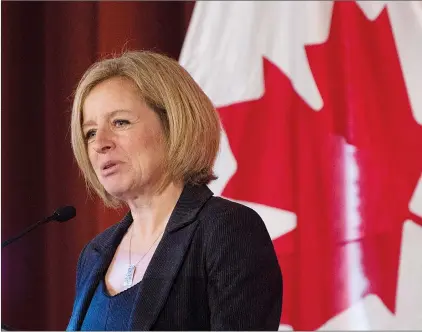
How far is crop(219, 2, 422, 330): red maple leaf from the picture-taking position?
1.98 metres

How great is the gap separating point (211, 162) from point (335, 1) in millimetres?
992

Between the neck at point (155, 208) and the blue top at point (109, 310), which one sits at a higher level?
the neck at point (155, 208)

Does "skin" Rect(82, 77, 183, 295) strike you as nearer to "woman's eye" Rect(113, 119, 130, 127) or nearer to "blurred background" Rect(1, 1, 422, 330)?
"woman's eye" Rect(113, 119, 130, 127)

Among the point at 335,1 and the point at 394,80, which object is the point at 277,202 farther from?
the point at 335,1

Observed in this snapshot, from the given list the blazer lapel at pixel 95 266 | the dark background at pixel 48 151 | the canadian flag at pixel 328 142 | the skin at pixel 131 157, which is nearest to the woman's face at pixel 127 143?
the skin at pixel 131 157

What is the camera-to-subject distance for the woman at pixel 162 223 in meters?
1.12

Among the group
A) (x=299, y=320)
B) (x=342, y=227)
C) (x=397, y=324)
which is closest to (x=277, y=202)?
(x=342, y=227)

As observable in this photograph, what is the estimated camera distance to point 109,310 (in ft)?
3.98

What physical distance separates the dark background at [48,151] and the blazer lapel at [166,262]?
1.05 metres

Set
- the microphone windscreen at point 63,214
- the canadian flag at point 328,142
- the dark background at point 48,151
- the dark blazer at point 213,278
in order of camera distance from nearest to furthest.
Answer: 1. the dark blazer at point 213,278
2. the microphone windscreen at point 63,214
3. the canadian flag at point 328,142
4. the dark background at point 48,151

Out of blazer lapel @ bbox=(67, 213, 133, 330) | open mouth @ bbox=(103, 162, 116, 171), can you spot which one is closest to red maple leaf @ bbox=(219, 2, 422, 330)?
blazer lapel @ bbox=(67, 213, 133, 330)

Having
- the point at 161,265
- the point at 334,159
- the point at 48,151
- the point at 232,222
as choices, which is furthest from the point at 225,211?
the point at 48,151

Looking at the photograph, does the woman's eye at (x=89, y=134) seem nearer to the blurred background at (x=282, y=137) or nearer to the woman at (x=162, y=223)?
Result: the woman at (x=162, y=223)

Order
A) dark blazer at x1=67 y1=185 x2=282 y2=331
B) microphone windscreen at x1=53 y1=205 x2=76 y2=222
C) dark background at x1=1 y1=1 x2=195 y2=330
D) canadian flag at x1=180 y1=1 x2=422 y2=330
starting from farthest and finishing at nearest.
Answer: dark background at x1=1 y1=1 x2=195 y2=330 < canadian flag at x1=180 y1=1 x2=422 y2=330 < microphone windscreen at x1=53 y1=205 x2=76 y2=222 < dark blazer at x1=67 y1=185 x2=282 y2=331
